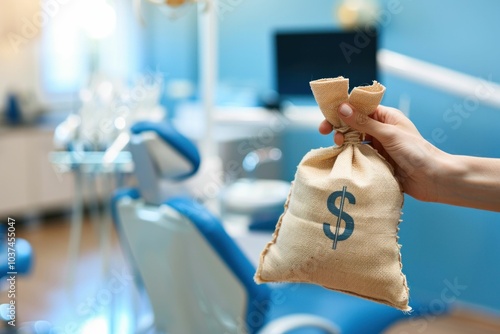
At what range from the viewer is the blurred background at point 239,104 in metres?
2.99

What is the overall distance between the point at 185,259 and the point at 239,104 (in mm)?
2817

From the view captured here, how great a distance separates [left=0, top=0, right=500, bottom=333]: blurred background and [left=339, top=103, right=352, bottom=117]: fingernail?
1012mm

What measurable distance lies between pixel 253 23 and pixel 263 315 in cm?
320

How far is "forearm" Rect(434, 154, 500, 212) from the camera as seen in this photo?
105cm

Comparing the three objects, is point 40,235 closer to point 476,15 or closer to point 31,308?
point 31,308

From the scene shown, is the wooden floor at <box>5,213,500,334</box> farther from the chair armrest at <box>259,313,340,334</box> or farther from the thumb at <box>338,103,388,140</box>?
the thumb at <box>338,103,388,140</box>

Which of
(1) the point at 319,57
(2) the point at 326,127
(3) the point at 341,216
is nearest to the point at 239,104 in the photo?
(1) the point at 319,57

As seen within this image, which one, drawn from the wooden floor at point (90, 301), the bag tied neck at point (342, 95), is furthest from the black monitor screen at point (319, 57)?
the bag tied neck at point (342, 95)

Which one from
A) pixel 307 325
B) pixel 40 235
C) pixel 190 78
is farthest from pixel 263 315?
pixel 190 78

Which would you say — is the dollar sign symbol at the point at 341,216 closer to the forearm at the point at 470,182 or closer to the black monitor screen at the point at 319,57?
the forearm at the point at 470,182

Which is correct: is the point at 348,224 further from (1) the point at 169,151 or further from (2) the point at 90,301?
→ (2) the point at 90,301

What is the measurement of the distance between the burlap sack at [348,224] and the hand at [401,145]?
0.02 m

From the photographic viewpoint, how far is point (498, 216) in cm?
307

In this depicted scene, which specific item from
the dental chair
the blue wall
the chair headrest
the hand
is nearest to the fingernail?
the hand
